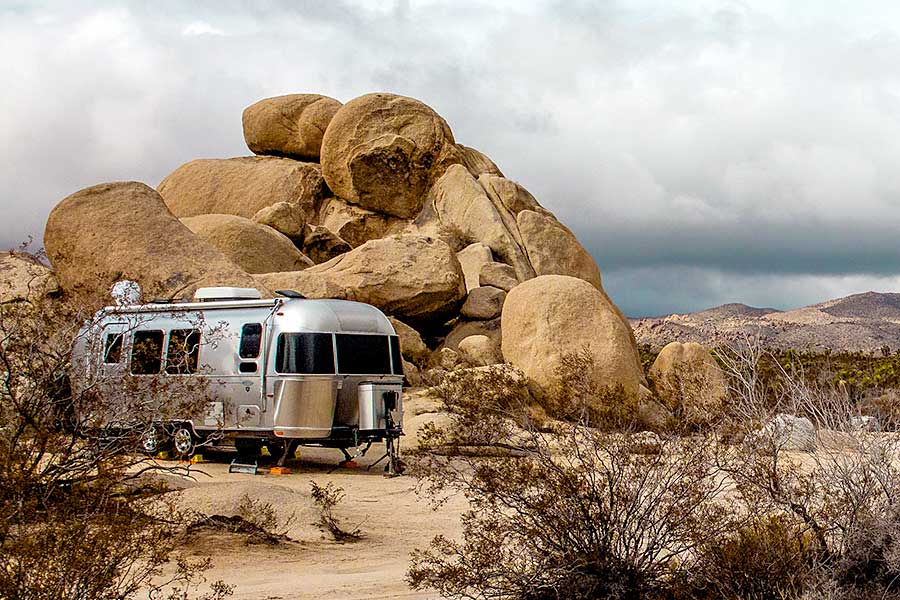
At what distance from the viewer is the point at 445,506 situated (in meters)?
13.8

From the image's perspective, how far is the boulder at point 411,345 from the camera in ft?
79.1

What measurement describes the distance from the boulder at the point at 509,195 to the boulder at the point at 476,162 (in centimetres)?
208

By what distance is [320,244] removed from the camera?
32.7 meters

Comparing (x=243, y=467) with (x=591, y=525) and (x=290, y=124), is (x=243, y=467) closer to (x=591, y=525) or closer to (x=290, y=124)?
(x=591, y=525)

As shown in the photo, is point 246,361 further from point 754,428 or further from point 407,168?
point 407,168

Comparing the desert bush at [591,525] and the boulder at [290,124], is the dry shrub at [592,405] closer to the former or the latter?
the desert bush at [591,525]

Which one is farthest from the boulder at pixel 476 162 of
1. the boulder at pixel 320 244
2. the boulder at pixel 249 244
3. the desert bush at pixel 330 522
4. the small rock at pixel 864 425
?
the small rock at pixel 864 425

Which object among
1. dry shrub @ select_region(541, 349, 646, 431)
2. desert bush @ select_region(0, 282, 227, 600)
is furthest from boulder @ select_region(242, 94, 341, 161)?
dry shrub @ select_region(541, 349, 646, 431)

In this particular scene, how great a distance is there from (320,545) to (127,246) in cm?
1389

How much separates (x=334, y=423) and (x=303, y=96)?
1059 inches

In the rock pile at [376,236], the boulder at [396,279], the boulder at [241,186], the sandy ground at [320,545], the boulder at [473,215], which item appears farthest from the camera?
the boulder at [241,186]

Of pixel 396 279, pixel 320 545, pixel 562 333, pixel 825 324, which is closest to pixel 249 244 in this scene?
pixel 396 279

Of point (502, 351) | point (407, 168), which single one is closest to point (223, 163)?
point (407, 168)

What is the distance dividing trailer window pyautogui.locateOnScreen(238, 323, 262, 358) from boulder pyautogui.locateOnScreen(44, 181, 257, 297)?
6.15 meters
